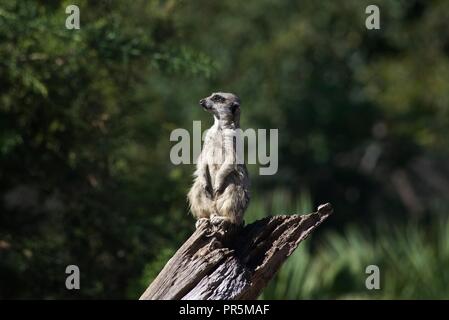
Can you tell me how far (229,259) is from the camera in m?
7.39

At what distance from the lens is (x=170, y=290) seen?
7.30 meters

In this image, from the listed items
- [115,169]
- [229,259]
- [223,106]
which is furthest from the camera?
[115,169]

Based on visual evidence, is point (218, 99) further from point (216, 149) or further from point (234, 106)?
point (216, 149)

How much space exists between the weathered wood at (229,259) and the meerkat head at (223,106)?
1.01 meters

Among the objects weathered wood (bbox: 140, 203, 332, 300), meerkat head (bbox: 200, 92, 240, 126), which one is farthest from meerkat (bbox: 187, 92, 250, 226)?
weathered wood (bbox: 140, 203, 332, 300)

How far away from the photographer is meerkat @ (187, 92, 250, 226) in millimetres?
7852

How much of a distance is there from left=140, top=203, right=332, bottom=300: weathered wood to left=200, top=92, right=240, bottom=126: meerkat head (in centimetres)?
101

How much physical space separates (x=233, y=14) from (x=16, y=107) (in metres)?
9.44

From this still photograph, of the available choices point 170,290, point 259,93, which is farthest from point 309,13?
point 170,290

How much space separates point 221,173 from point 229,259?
80 centimetres

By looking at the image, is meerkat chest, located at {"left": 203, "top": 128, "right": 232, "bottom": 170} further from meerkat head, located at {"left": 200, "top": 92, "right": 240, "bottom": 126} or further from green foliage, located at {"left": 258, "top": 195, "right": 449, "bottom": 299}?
green foliage, located at {"left": 258, "top": 195, "right": 449, "bottom": 299}

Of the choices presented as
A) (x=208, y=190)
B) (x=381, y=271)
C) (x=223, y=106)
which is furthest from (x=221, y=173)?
(x=381, y=271)

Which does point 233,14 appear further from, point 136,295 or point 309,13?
point 136,295

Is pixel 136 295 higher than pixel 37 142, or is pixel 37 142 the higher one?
pixel 37 142
